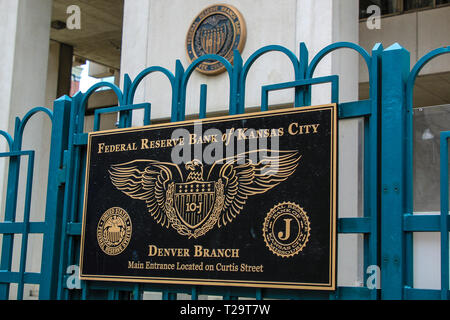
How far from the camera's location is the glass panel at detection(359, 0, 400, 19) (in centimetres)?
1277

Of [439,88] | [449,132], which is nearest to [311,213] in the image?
[449,132]

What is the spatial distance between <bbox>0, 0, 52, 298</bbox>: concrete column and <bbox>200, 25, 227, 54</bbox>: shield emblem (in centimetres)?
285

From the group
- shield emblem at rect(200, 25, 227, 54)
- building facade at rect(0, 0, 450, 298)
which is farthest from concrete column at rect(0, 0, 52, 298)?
shield emblem at rect(200, 25, 227, 54)

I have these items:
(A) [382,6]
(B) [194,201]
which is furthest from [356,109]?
(A) [382,6]

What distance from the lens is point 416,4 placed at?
12594 millimetres


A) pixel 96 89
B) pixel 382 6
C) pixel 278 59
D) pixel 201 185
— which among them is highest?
pixel 382 6

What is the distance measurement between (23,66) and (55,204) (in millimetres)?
5103

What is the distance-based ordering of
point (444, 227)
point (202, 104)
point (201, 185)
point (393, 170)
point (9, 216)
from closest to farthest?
point (444, 227) → point (393, 170) → point (201, 185) → point (202, 104) → point (9, 216)

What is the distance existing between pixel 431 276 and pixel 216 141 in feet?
5.56

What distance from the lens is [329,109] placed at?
4125mm

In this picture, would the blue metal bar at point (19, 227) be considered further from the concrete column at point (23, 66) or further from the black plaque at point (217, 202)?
the concrete column at point (23, 66)

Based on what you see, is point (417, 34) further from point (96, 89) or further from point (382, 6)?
point (96, 89)

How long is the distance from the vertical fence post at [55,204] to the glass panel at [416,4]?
903 cm

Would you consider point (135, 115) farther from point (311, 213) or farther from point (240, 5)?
point (311, 213)
